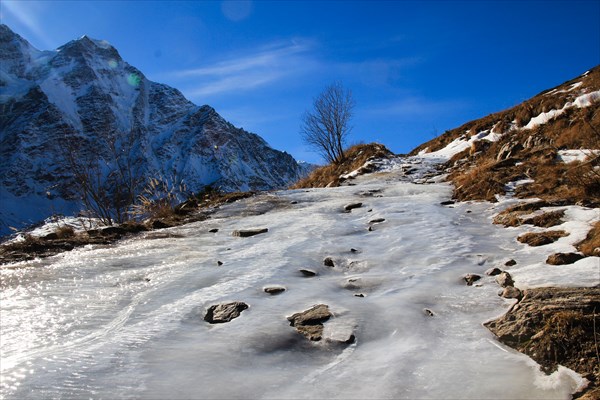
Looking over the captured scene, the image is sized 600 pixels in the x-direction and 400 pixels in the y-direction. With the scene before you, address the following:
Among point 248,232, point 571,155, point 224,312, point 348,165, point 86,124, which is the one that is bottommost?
point 224,312

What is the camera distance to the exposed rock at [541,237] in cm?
417

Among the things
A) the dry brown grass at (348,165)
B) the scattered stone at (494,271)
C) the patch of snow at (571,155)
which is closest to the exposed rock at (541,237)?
the scattered stone at (494,271)

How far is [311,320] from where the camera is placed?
9.17ft

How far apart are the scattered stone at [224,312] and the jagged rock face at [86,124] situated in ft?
457

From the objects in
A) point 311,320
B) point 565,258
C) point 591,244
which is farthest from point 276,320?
point 591,244

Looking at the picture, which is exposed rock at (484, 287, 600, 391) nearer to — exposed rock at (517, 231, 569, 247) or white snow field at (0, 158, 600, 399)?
white snow field at (0, 158, 600, 399)

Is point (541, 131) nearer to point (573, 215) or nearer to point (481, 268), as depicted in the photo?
point (573, 215)

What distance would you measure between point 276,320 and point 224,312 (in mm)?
426

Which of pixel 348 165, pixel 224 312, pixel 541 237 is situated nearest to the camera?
pixel 224 312

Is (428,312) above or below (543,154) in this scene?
below

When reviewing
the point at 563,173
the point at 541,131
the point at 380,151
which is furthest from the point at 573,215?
the point at 380,151

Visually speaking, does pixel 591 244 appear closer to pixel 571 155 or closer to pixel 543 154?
pixel 571 155

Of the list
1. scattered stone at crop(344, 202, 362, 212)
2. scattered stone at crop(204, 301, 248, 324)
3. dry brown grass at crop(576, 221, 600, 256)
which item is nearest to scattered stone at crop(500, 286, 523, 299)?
dry brown grass at crop(576, 221, 600, 256)

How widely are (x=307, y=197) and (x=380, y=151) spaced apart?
35.6 feet
